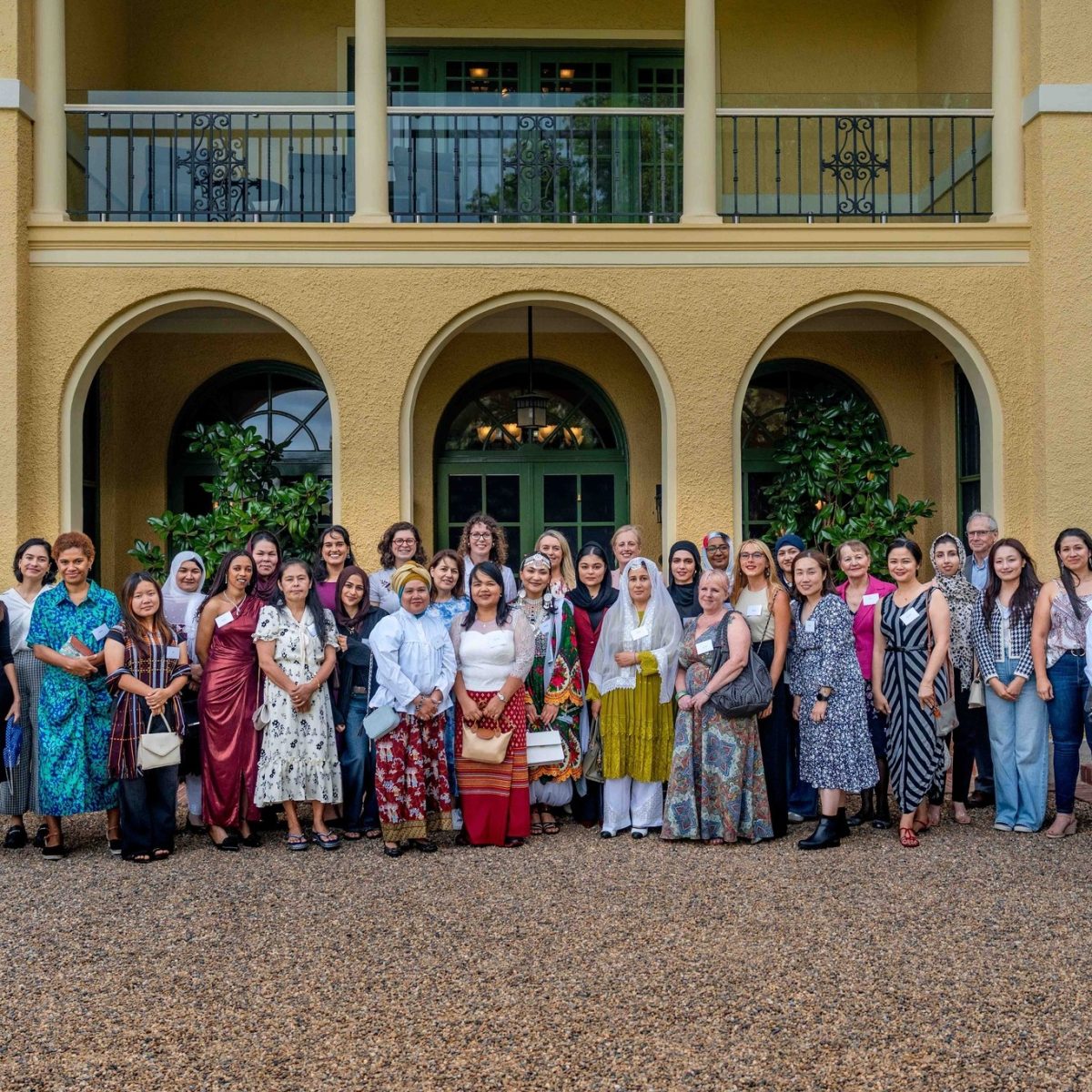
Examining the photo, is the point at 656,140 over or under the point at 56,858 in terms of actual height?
over

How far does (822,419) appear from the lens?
410 inches

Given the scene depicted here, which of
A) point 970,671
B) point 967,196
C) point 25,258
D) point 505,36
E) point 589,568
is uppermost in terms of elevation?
point 505,36

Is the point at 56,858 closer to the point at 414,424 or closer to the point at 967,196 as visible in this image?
the point at 414,424

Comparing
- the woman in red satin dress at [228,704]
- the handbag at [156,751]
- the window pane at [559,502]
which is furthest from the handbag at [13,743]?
the window pane at [559,502]

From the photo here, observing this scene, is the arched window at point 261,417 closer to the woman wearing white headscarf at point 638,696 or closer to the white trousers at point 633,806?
the woman wearing white headscarf at point 638,696

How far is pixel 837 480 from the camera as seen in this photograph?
10.0 metres

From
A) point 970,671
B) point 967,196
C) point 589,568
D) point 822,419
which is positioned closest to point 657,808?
point 589,568

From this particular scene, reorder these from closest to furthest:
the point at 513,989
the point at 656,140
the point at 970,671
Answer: the point at 513,989 → the point at 970,671 → the point at 656,140

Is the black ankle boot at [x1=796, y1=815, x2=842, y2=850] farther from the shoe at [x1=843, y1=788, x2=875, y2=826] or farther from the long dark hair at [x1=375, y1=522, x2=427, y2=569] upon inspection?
the long dark hair at [x1=375, y1=522, x2=427, y2=569]

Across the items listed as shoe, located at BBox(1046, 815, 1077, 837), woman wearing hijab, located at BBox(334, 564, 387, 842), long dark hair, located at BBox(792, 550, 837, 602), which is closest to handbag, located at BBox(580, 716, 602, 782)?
woman wearing hijab, located at BBox(334, 564, 387, 842)

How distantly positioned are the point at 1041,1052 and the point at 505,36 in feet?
33.8

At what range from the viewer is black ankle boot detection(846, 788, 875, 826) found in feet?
21.1

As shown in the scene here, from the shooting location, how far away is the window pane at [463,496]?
440 inches

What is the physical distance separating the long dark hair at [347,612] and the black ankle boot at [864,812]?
9.93 ft
